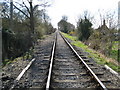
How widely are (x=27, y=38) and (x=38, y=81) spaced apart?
11138 millimetres

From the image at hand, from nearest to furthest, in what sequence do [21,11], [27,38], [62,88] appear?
[62,88]
[27,38]
[21,11]

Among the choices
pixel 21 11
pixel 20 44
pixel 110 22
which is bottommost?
pixel 20 44

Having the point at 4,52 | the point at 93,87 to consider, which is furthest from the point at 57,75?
the point at 4,52

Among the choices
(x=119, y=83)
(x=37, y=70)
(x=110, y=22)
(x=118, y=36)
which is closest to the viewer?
(x=119, y=83)

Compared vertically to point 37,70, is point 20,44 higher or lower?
higher

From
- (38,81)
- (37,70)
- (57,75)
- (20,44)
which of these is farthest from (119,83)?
(20,44)

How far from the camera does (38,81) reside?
15.0ft

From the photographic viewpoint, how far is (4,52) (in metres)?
10.6

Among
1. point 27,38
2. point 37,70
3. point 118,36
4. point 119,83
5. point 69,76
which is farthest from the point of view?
point 27,38

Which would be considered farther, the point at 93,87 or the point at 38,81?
the point at 38,81

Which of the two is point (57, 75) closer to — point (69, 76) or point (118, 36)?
point (69, 76)

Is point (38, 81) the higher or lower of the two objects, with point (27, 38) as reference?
lower

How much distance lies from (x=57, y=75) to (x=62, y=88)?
1.10 m

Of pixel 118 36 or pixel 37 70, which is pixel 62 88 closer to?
pixel 37 70
